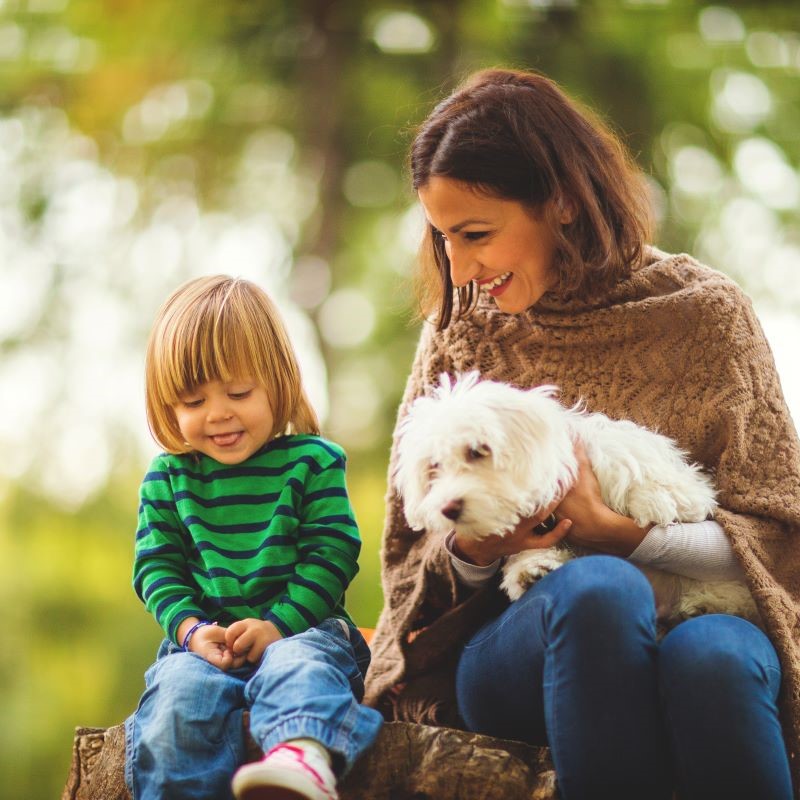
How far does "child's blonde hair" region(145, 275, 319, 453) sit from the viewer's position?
2068 millimetres

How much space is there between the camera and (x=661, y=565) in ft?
6.48

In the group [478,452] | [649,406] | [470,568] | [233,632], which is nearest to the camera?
[478,452]

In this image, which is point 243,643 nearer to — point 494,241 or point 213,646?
point 213,646

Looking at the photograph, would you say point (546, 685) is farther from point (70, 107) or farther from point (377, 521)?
point (70, 107)

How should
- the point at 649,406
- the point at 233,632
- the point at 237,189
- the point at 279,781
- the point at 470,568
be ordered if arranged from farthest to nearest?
1. the point at 237,189
2. the point at 649,406
3. the point at 470,568
4. the point at 233,632
5. the point at 279,781

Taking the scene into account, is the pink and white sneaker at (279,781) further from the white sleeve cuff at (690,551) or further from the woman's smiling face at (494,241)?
the woman's smiling face at (494,241)

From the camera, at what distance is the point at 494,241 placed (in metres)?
2.19

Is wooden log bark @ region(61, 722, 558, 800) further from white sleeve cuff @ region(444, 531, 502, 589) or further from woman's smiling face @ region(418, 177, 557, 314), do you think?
woman's smiling face @ region(418, 177, 557, 314)

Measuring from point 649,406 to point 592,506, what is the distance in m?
0.31

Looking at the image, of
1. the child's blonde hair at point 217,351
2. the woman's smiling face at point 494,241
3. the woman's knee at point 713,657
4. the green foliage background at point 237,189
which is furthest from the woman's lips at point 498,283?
the green foliage background at point 237,189

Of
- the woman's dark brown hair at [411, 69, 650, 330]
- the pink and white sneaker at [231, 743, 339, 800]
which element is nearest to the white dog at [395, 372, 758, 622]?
the woman's dark brown hair at [411, 69, 650, 330]

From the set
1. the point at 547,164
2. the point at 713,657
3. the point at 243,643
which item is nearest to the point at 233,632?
the point at 243,643

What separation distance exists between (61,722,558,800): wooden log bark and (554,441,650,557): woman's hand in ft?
1.24

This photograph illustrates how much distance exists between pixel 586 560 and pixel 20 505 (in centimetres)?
443
